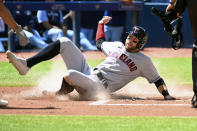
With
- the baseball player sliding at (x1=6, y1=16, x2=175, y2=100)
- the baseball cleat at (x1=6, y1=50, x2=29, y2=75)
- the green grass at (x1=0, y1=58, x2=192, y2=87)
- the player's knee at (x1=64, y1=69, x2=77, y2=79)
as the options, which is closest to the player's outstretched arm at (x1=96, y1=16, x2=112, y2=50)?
the baseball player sliding at (x1=6, y1=16, x2=175, y2=100)

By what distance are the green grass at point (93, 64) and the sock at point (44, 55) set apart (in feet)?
7.93

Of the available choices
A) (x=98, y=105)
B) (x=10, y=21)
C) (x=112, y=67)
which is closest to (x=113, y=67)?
(x=112, y=67)

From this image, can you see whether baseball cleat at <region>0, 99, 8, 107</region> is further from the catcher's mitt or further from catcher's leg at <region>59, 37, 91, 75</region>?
the catcher's mitt

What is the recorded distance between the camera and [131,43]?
835 cm

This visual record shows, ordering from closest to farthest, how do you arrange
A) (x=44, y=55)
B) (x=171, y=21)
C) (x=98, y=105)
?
(x=98, y=105), (x=171, y=21), (x=44, y=55)

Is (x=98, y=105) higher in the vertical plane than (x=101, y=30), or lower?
lower

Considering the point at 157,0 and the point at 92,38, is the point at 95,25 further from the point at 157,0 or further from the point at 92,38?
the point at 157,0

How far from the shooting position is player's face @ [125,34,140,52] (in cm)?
831

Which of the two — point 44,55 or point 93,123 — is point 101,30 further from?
point 93,123

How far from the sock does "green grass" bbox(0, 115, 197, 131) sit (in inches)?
52.2

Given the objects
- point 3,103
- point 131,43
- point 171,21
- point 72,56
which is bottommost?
point 3,103

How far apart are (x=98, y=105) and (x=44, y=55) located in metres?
0.99

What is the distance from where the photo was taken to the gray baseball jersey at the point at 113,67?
837 cm

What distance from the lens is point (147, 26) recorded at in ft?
60.0
